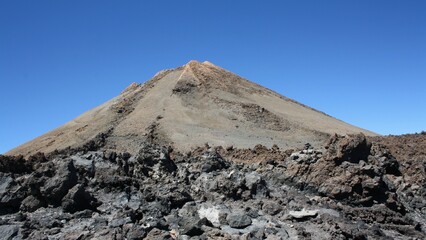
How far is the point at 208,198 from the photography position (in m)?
16.0

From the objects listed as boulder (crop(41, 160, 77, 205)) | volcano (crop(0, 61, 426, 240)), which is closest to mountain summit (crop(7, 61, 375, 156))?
volcano (crop(0, 61, 426, 240))

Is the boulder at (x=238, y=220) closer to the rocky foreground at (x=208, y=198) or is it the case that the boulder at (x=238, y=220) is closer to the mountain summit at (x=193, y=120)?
the rocky foreground at (x=208, y=198)

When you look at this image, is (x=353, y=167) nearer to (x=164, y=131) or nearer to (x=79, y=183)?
(x=79, y=183)

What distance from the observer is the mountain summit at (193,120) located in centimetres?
3466

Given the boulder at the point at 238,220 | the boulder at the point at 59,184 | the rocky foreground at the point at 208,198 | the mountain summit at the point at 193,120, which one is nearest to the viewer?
the rocky foreground at the point at 208,198

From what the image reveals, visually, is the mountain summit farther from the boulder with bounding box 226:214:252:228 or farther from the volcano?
the boulder with bounding box 226:214:252:228

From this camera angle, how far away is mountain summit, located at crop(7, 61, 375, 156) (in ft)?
114

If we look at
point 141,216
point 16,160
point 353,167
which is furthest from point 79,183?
point 353,167

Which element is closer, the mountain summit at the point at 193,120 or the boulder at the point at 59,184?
the boulder at the point at 59,184

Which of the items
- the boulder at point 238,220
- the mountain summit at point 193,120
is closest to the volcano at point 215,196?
the boulder at point 238,220

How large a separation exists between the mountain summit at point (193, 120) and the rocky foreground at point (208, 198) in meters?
13.8

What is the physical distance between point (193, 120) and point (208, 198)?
23.3 metres

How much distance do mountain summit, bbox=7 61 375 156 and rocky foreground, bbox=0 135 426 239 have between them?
1381 cm

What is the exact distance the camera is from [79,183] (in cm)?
1483
